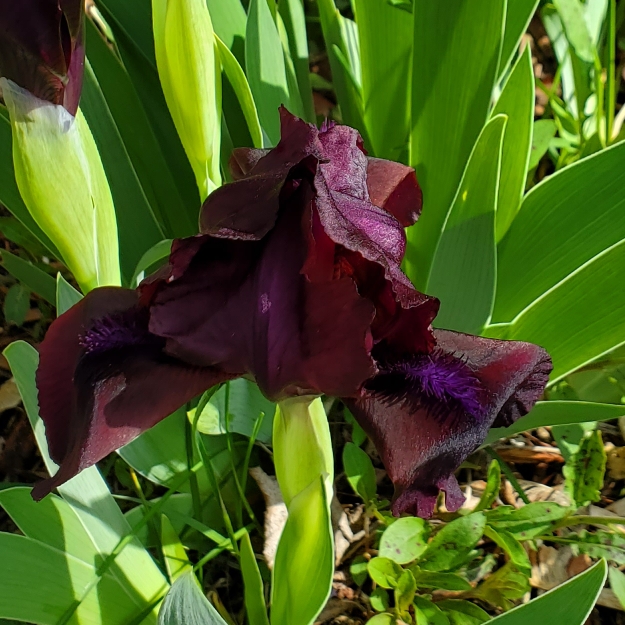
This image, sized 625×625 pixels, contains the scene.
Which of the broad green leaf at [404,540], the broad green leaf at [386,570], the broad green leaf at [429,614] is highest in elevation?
the broad green leaf at [404,540]

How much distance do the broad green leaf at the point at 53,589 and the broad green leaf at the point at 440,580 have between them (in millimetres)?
317

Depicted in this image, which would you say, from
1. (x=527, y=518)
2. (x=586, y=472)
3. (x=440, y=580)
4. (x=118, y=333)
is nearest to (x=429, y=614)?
(x=440, y=580)

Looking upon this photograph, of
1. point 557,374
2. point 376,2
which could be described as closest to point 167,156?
point 376,2

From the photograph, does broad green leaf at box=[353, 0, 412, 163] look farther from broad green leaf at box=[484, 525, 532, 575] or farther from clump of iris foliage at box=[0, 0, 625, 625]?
broad green leaf at box=[484, 525, 532, 575]

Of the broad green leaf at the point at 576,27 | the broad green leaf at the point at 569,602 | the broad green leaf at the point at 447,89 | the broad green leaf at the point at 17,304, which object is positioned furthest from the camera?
the broad green leaf at the point at 17,304

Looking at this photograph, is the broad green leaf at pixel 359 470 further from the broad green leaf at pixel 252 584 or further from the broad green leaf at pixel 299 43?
the broad green leaf at pixel 299 43

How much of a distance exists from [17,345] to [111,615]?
1.04 ft

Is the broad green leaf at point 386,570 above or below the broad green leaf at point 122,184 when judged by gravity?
below

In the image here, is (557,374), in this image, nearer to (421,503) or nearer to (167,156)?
(421,503)

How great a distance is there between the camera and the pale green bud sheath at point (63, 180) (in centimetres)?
61

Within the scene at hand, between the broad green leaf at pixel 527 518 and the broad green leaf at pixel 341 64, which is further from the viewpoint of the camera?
the broad green leaf at pixel 341 64

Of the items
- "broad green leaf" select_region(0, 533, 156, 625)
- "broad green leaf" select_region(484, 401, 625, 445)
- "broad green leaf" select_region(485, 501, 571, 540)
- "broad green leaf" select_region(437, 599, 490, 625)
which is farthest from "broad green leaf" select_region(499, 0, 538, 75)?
"broad green leaf" select_region(0, 533, 156, 625)

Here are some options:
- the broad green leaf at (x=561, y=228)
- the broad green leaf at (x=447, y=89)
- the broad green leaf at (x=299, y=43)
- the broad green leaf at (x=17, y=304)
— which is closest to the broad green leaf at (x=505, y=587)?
the broad green leaf at (x=561, y=228)

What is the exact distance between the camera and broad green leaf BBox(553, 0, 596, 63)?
40.9 inches
